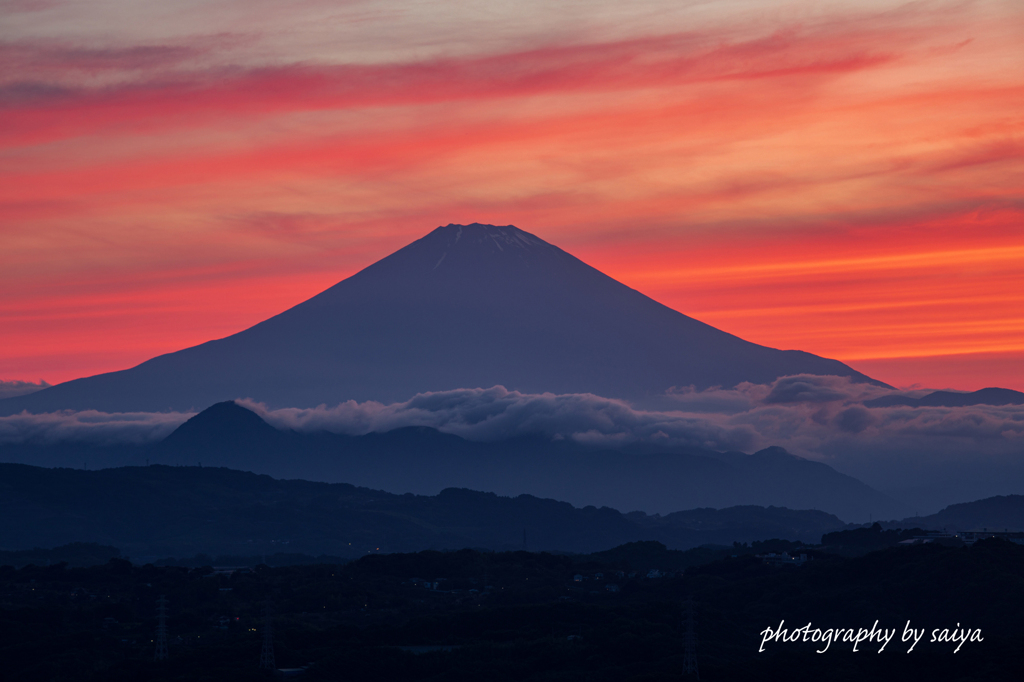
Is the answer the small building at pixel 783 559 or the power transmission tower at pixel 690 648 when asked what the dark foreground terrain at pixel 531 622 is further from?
the power transmission tower at pixel 690 648

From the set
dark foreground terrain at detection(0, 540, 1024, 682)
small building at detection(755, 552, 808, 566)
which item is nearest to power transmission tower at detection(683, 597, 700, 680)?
dark foreground terrain at detection(0, 540, 1024, 682)

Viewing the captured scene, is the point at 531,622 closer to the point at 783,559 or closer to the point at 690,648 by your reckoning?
the point at 690,648

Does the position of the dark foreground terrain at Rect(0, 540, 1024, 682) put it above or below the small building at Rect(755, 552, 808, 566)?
below

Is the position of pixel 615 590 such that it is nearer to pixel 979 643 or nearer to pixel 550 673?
pixel 550 673

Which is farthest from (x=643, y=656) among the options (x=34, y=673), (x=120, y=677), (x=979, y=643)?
(x=34, y=673)

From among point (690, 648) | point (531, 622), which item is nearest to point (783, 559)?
point (531, 622)

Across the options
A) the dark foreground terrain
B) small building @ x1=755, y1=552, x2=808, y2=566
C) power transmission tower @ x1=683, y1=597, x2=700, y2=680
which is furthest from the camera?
small building @ x1=755, y1=552, x2=808, y2=566

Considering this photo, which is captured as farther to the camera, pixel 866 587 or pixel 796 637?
pixel 866 587

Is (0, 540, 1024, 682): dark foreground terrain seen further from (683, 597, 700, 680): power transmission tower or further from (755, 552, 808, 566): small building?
(683, 597, 700, 680): power transmission tower
